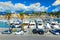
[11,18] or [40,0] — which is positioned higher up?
[40,0]

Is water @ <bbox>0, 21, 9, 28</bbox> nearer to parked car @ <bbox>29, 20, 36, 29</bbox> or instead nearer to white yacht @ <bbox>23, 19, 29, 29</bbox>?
white yacht @ <bbox>23, 19, 29, 29</bbox>

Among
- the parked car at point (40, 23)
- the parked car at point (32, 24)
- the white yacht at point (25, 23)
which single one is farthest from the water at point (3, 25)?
the parked car at point (40, 23)

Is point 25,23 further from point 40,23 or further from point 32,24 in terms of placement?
point 40,23

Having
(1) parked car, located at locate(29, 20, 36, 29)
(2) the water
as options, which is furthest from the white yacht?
(2) the water

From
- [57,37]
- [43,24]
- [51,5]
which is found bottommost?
[57,37]

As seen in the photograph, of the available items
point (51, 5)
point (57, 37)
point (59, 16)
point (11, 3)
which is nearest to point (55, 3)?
point (51, 5)

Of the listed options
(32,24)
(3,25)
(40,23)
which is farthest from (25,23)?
(3,25)

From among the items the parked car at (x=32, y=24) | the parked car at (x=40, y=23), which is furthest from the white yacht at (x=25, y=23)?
the parked car at (x=40, y=23)

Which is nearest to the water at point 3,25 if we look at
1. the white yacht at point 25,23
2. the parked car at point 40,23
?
the white yacht at point 25,23

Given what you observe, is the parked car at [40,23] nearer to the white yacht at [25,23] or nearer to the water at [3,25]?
the white yacht at [25,23]

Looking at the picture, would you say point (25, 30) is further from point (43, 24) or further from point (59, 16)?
point (59, 16)

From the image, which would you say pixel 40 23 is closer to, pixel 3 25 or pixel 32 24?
pixel 32 24

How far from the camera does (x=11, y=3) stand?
2.53 meters

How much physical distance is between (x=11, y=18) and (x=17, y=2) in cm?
30
